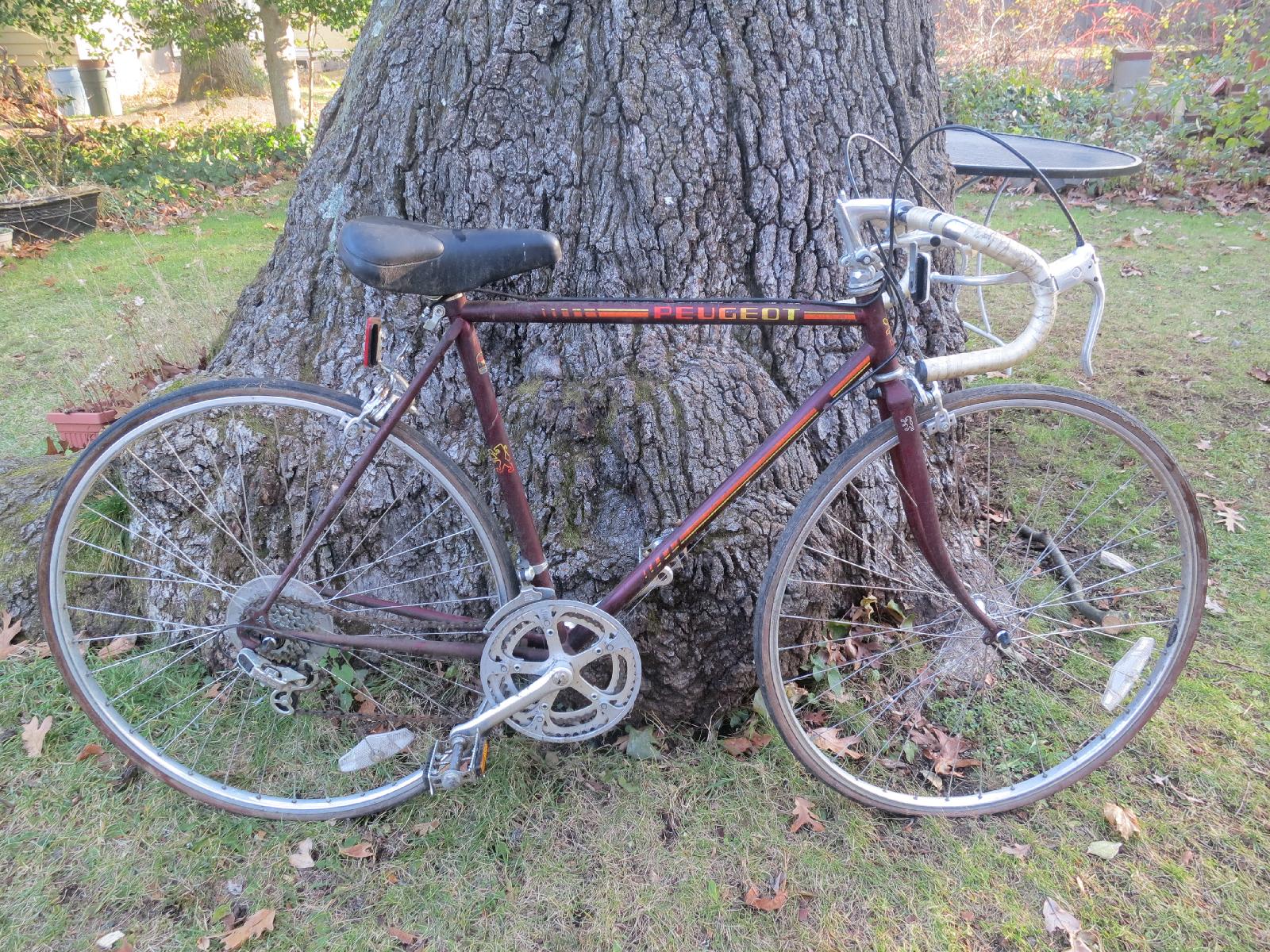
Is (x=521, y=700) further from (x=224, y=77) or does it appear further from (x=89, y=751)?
(x=224, y=77)

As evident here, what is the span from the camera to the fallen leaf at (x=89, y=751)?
2.55 metres

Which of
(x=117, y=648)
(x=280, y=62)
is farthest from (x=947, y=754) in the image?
(x=280, y=62)

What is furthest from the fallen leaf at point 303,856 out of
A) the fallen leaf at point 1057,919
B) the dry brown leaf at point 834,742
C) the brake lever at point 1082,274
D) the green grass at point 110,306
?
the green grass at point 110,306

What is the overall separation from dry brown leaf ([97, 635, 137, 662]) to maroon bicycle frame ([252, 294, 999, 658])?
3.21 ft

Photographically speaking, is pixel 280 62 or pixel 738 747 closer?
pixel 738 747

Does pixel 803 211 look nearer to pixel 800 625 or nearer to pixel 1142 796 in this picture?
pixel 800 625

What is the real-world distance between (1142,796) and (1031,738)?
1.01ft

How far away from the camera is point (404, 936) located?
6.90ft

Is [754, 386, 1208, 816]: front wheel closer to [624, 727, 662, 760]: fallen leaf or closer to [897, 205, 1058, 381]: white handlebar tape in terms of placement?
[897, 205, 1058, 381]: white handlebar tape

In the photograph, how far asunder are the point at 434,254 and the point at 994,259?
1.26 meters

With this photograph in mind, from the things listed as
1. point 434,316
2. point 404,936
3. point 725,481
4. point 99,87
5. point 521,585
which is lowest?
point 404,936

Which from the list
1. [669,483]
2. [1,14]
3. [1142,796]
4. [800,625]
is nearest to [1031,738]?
[1142,796]

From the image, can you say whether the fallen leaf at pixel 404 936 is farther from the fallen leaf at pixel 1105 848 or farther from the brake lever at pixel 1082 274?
the brake lever at pixel 1082 274

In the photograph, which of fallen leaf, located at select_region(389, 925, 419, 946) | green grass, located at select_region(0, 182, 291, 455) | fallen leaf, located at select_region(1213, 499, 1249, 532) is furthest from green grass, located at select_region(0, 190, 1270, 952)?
green grass, located at select_region(0, 182, 291, 455)
